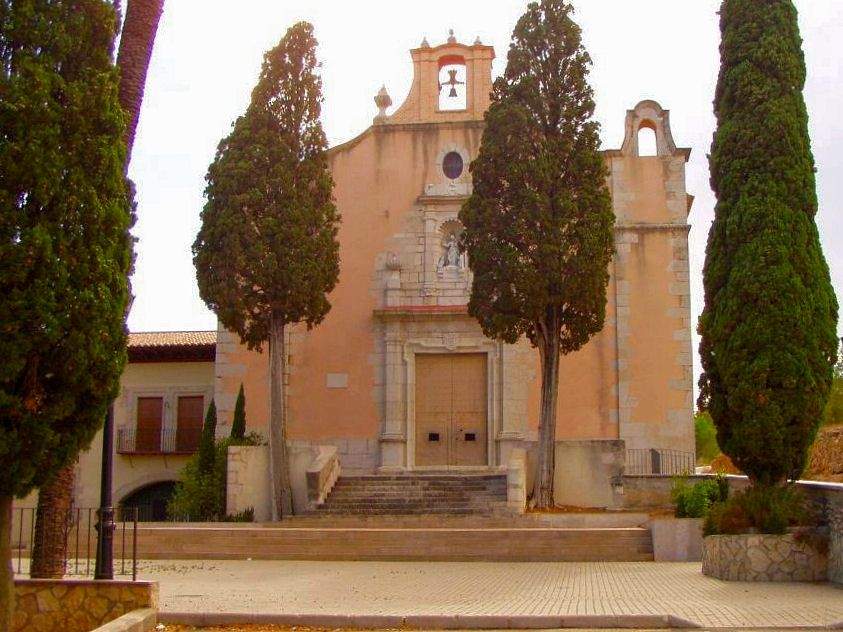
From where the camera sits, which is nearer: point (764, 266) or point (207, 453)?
point (764, 266)

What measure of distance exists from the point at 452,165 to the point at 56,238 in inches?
622

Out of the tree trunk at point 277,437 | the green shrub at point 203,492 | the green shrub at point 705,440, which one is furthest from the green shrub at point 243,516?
the green shrub at point 705,440

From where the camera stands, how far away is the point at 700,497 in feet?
48.3

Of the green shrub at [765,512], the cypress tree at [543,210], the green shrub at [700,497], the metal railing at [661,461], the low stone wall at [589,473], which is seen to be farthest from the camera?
the metal railing at [661,461]

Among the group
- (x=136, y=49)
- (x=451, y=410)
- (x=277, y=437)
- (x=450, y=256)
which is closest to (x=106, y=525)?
(x=136, y=49)

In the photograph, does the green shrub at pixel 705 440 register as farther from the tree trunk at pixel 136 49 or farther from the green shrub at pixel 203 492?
the tree trunk at pixel 136 49

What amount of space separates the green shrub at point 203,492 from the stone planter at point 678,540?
25.4 ft

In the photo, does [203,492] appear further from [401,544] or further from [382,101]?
[382,101]

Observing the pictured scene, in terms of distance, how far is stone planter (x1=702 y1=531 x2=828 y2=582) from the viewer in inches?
457

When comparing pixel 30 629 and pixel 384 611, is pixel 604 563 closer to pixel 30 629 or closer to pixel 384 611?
pixel 384 611

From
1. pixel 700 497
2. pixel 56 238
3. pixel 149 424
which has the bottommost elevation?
pixel 700 497

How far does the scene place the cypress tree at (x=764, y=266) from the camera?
12.2m

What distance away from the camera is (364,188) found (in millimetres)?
22734

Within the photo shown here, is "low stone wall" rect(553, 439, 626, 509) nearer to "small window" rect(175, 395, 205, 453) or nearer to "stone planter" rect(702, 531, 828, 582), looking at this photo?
"stone planter" rect(702, 531, 828, 582)
